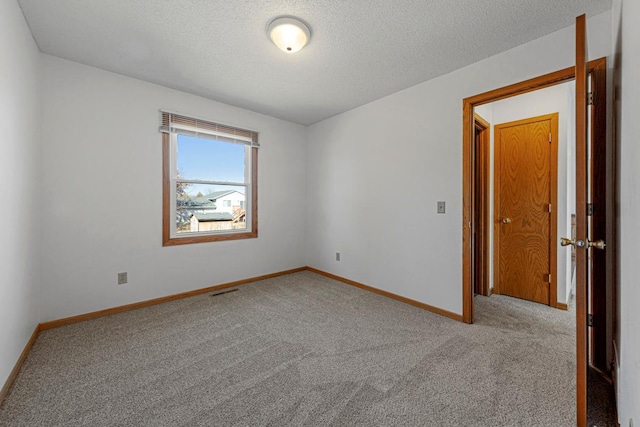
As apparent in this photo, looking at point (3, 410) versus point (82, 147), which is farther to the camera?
point (82, 147)

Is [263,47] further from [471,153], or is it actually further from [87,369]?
[87,369]

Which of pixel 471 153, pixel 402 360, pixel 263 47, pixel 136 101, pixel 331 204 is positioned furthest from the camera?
pixel 331 204

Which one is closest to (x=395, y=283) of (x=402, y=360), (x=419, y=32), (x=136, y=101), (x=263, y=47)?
(x=402, y=360)

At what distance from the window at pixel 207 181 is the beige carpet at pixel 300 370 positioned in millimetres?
1058

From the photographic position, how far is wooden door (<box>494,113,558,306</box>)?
9.77ft

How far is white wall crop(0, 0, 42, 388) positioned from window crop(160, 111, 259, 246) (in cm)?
104

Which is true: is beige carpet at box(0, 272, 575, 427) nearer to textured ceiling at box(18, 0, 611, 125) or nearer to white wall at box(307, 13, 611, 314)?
white wall at box(307, 13, 611, 314)

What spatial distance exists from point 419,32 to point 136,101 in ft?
9.30

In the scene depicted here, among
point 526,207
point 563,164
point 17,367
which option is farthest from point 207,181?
point 563,164

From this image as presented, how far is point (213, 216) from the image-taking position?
11.7 ft

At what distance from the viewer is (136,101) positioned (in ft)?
9.36

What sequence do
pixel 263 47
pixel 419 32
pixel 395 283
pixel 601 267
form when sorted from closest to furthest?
pixel 601 267, pixel 419 32, pixel 263 47, pixel 395 283

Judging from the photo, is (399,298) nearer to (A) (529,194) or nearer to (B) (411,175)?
(B) (411,175)

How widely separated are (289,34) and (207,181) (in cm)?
212
